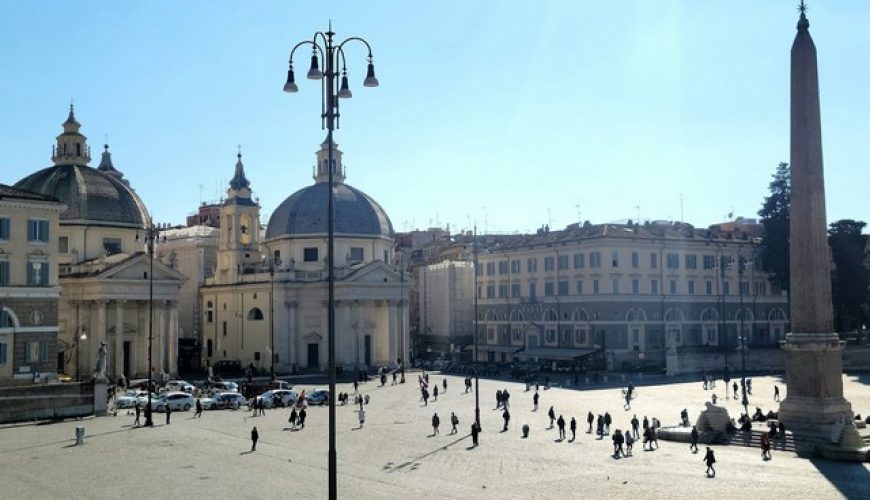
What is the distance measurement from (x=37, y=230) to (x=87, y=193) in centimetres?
1780

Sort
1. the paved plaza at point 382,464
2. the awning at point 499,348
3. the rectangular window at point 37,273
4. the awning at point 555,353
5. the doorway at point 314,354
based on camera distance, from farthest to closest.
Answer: the awning at point 499,348 < the doorway at point 314,354 < the awning at point 555,353 < the rectangular window at point 37,273 < the paved plaza at point 382,464

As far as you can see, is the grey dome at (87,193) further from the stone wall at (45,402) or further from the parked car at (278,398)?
the stone wall at (45,402)

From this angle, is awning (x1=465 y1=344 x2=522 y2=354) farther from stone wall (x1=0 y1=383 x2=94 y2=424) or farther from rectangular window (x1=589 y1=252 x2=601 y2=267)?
stone wall (x1=0 y1=383 x2=94 y2=424)

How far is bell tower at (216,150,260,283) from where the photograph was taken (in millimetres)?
75438

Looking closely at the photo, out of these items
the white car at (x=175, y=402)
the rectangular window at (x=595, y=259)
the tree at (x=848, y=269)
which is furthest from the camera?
the tree at (x=848, y=269)

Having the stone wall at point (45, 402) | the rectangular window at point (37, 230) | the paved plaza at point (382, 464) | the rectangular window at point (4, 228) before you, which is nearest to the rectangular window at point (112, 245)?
the rectangular window at point (37, 230)

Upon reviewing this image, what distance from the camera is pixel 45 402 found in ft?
131

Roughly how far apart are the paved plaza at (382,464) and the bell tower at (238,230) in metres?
34.2

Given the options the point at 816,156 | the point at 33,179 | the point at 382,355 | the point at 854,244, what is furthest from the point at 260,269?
the point at 816,156

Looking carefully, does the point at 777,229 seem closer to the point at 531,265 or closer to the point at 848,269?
the point at 848,269

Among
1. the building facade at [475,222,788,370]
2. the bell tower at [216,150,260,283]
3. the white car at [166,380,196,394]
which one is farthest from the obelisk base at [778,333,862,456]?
the bell tower at [216,150,260,283]

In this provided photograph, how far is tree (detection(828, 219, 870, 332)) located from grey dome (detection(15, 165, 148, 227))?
50.1 m

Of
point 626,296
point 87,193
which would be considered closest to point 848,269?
point 626,296

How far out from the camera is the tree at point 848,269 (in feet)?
230
